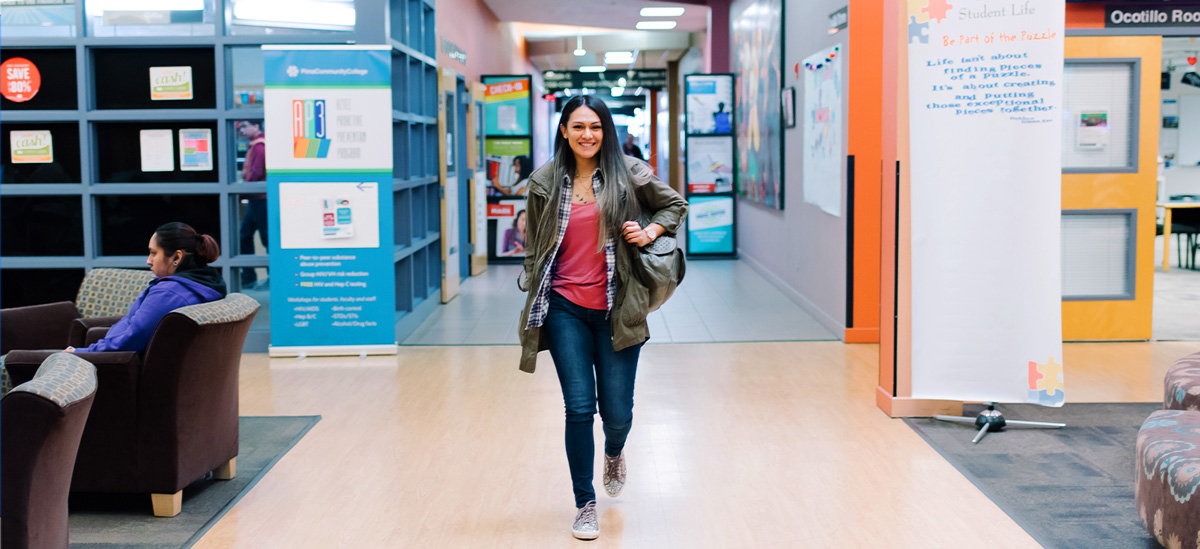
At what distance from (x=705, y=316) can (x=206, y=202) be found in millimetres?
3619

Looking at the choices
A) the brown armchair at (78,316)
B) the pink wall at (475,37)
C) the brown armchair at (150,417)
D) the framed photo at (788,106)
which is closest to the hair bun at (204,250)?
the brown armchair at (150,417)

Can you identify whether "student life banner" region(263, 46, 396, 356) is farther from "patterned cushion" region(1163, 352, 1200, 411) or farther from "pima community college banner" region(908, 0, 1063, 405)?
"patterned cushion" region(1163, 352, 1200, 411)

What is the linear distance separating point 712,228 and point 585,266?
9336mm

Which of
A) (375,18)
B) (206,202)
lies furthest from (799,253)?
(206,202)

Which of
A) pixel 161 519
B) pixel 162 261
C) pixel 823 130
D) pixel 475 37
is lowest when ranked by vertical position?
pixel 161 519

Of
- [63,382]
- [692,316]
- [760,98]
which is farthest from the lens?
[760,98]

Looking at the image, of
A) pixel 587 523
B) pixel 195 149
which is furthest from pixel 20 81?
pixel 587 523

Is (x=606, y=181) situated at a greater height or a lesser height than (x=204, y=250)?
greater

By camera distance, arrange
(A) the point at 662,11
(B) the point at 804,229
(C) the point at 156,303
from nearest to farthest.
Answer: (C) the point at 156,303 < (B) the point at 804,229 < (A) the point at 662,11

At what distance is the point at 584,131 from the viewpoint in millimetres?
3332

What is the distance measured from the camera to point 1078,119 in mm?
6766

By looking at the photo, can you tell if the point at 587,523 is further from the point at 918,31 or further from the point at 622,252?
the point at 918,31

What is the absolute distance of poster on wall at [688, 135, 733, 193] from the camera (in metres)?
12.2

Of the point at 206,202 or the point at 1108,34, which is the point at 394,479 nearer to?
the point at 206,202
